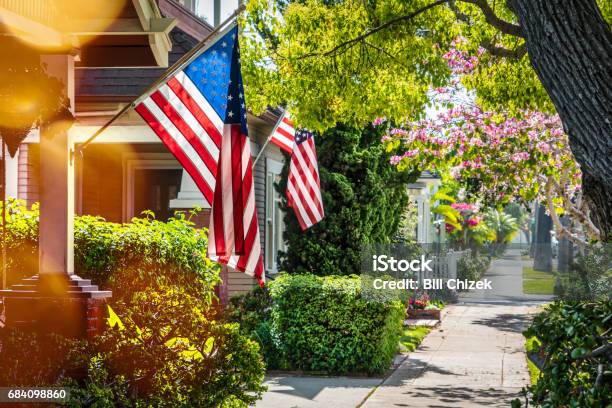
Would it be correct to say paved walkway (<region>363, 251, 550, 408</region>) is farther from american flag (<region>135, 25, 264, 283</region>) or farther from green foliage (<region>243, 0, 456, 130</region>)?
american flag (<region>135, 25, 264, 283</region>)

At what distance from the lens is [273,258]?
22953 millimetres

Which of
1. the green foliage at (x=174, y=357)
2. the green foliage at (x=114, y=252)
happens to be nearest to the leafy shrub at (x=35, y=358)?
Answer: the green foliage at (x=174, y=357)

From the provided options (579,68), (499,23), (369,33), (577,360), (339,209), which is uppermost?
(369,33)

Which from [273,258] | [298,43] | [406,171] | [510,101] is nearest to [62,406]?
[298,43]

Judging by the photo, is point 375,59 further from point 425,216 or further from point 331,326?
point 425,216

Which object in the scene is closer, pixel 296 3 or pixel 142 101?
pixel 142 101

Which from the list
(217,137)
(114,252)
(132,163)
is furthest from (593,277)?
(132,163)

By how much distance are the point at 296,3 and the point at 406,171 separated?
265 inches

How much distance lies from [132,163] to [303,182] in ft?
19.4

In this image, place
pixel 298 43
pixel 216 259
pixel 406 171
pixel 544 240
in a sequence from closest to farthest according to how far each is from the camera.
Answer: pixel 216 259, pixel 298 43, pixel 406 171, pixel 544 240

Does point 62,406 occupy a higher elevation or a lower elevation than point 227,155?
lower

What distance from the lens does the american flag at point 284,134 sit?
15.1m

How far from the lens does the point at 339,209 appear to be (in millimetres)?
17469

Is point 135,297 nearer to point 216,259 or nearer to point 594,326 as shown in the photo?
point 216,259
